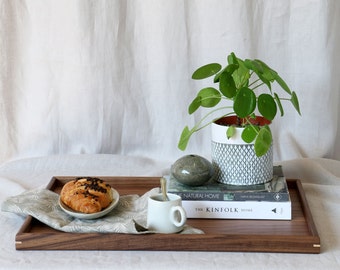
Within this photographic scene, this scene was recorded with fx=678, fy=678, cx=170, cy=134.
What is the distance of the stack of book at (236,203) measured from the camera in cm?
120

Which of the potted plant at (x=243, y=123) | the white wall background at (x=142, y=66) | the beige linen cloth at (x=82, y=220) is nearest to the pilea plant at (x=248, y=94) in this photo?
the potted plant at (x=243, y=123)

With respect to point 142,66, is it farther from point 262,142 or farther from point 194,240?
point 194,240

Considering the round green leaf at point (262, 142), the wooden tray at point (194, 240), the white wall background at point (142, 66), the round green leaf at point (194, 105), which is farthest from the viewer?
the white wall background at point (142, 66)

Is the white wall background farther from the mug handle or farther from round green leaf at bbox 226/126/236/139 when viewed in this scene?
the mug handle

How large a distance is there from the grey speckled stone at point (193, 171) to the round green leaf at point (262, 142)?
10 cm

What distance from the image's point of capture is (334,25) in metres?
1.56

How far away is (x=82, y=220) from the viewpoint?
3.88 ft

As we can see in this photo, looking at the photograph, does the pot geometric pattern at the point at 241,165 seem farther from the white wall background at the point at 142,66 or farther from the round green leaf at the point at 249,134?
the white wall background at the point at 142,66

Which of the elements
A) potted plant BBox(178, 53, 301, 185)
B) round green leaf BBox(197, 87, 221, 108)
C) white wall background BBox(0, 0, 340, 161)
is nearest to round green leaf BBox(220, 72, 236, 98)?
potted plant BBox(178, 53, 301, 185)

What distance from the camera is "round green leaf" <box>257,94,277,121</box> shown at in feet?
3.88

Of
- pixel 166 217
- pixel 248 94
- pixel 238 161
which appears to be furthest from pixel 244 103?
pixel 166 217

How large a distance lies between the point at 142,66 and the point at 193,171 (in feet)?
1.52

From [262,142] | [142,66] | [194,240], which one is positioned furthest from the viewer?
[142,66]

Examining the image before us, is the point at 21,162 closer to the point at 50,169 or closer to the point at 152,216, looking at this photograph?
the point at 50,169
